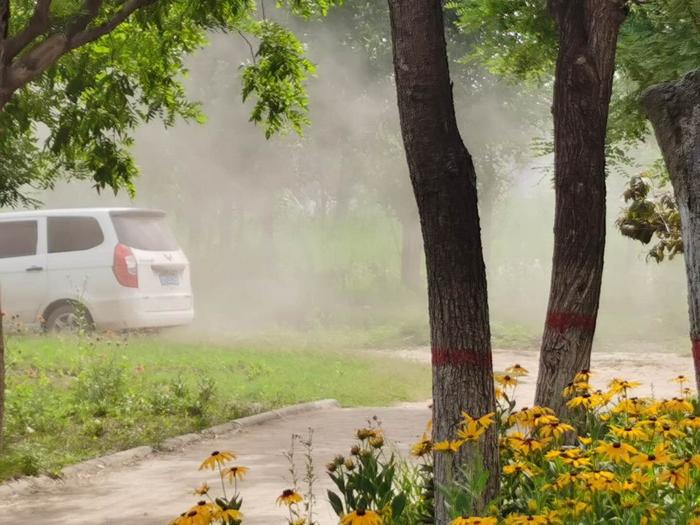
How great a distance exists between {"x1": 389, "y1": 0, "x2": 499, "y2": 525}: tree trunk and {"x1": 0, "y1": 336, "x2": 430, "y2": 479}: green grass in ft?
15.5

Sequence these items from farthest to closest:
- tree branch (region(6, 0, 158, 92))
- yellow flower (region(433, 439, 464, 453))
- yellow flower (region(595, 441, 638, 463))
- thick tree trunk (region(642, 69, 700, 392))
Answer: tree branch (region(6, 0, 158, 92)) → yellow flower (region(433, 439, 464, 453)) → yellow flower (region(595, 441, 638, 463)) → thick tree trunk (region(642, 69, 700, 392))

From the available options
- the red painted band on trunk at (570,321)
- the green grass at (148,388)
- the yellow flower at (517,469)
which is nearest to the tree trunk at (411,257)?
the green grass at (148,388)

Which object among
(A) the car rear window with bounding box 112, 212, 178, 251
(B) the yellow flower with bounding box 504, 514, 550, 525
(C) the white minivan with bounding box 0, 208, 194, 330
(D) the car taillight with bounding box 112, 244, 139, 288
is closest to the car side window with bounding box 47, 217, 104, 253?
(C) the white minivan with bounding box 0, 208, 194, 330

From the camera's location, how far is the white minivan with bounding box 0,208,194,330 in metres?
20.1

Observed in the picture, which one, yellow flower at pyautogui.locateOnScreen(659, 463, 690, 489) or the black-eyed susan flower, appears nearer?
yellow flower at pyautogui.locateOnScreen(659, 463, 690, 489)

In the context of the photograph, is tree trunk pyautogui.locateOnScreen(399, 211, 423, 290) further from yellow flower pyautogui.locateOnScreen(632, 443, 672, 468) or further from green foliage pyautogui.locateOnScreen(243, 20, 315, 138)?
yellow flower pyautogui.locateOnScreen(632, 443, 672, 468)

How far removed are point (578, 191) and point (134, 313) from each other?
12.6 m

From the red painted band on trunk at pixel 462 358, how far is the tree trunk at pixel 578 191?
2.40 m

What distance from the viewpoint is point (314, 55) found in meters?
33.8

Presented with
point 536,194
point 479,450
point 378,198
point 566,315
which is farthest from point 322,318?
point 536,194

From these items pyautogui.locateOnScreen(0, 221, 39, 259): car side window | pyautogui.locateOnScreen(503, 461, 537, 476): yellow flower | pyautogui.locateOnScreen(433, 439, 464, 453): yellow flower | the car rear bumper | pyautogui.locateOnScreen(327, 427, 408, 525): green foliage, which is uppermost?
pyautogui.locateOnScreen(0, 221, 39, 259): car side window

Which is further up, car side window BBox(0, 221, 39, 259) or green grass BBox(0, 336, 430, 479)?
car side window BBox(0, 221, 39, 259)

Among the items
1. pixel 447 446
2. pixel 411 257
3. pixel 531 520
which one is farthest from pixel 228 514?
pixel 411 257

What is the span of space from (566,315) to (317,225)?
41215mm
